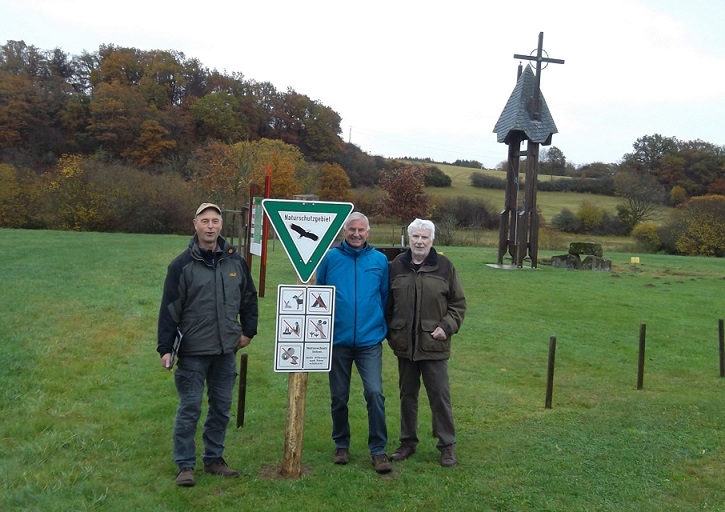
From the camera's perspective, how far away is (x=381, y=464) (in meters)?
5.73

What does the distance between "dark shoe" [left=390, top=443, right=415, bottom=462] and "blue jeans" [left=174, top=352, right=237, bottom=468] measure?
1504mm

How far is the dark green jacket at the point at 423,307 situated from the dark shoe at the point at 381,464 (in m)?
0.87

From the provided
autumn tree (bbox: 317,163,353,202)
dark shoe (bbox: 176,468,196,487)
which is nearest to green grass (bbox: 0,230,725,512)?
dark shoe (bbox: 176,468,196,487)

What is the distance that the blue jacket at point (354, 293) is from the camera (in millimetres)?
5754

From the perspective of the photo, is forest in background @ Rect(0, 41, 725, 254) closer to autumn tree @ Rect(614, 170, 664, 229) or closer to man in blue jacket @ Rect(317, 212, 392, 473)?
autumn tree @ Rect(614, 170, 664, 229)

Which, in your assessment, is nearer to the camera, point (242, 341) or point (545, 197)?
point (242, 341)

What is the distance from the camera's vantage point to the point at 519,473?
5.79m

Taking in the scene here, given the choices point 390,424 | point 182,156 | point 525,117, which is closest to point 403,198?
point 525,117

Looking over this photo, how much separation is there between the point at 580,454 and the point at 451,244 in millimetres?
42173

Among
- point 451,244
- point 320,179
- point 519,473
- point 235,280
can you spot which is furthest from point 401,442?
point 320,179

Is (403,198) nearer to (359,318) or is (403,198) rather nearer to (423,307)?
(423,307)

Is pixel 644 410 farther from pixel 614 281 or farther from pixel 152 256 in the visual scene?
pixel 152 256

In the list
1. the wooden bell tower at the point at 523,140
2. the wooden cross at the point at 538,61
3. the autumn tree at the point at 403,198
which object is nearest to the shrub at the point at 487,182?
the autumn tree at the point at 403,198

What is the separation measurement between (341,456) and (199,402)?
133cm
